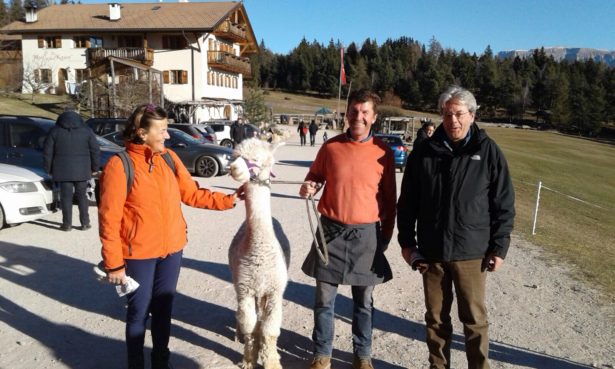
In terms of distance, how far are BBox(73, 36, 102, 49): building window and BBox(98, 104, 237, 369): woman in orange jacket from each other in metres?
43.0

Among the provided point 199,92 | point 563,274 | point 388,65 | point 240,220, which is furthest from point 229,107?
point 388,65

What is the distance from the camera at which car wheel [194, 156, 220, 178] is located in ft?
47.0

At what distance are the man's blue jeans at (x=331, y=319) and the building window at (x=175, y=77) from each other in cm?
3821

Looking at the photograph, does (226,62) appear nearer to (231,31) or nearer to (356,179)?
(231,31)

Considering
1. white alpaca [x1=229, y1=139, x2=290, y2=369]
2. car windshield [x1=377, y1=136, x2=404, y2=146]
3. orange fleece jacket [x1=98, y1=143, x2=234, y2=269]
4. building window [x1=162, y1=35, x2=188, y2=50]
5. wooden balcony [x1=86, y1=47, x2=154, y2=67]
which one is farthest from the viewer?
building window [x1=162, y1=35, x2=188, y2=50]

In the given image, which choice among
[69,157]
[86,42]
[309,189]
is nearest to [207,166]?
[69,157]

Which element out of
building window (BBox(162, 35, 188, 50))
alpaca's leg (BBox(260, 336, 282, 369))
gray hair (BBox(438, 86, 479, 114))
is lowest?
alpaca's leg (BBox(260, 336, 282, 369))

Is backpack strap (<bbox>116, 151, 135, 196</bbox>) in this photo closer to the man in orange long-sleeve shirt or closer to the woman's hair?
the woman's hair

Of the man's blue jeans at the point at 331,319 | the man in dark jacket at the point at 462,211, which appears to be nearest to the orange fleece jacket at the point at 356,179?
the man in dark jacket at the point at 462,211

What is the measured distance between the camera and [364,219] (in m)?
3.39

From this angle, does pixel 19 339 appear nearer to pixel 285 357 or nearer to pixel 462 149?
pixel 285 357

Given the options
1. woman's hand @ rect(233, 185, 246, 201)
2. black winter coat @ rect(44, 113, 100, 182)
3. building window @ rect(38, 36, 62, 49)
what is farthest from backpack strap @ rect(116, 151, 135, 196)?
building window @ rect(38, 36, 62, 49)

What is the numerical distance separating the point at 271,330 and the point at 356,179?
1.35 meters

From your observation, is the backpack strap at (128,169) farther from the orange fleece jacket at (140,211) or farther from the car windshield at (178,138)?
the car windshield at (178,138)
